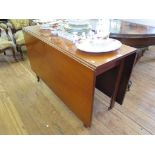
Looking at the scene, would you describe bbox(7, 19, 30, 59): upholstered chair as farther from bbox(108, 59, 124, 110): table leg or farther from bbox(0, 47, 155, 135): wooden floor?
bbox(108, 59, 124, 110): table leg

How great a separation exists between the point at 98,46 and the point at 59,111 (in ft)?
3.08

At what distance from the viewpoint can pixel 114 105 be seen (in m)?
1.92

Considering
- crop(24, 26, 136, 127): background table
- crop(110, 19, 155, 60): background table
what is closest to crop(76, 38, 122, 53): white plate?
crop(24, 26, 136, 127): background table

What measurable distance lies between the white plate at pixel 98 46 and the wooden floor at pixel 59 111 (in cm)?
84

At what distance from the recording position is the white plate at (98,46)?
129 cm

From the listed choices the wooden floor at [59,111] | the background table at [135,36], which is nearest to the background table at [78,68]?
the wooden floor at [59,111]

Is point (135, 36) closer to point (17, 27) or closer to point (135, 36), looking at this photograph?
point (135, 36)

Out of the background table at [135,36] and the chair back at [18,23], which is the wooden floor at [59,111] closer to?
the background table at [135,36]

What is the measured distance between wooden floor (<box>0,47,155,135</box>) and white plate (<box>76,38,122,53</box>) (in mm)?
836

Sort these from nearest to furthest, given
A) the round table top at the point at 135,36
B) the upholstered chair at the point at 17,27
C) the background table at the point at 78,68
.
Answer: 1. the background table at the point at 78,68
2. the round table top at the point at 135,36
3. the upholstered chair at the point at 17,27

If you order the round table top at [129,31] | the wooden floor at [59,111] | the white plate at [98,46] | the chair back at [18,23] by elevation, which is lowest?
the wooden floor at [59,111]

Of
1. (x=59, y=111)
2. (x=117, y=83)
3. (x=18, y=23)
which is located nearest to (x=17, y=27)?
(x=18, y=23)

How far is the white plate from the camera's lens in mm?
1292
